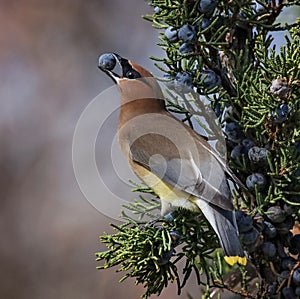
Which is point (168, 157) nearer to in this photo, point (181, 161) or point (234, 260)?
point (181, 161)

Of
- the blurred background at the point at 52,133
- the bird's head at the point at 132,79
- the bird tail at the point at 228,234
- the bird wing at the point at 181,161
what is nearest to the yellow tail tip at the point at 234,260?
the bird tail at the point at 228,234

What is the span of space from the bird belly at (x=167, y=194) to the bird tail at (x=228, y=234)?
0.09 meters

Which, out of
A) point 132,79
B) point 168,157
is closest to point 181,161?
point 168,157

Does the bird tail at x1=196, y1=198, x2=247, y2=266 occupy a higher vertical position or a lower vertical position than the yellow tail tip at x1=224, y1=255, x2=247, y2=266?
higher

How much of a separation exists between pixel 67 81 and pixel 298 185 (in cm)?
204

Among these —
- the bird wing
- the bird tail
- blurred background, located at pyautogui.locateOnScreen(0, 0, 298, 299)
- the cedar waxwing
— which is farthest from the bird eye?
blurred background, located at pyautogui.locateOnScreen(0, 0, 298, 299)

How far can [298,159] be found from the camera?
4.18ft

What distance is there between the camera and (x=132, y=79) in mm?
1490

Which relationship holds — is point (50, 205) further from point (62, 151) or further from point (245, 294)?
point (245, 294)

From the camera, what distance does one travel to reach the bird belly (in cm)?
137

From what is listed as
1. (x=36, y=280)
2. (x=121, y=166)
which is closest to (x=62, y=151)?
(x=36, y=280)

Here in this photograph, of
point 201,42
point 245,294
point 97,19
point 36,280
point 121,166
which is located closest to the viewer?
point 201,42

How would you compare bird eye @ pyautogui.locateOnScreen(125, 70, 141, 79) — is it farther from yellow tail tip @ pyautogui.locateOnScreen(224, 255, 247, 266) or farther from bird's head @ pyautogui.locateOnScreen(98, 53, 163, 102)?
yellow tail tip @ pyautogui.locateOnScreen(224, 255, 247, 266)

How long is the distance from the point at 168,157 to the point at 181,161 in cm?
3
